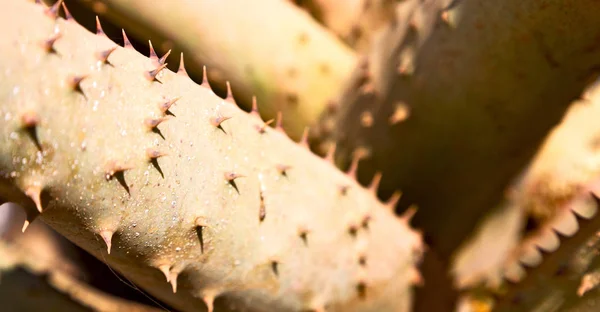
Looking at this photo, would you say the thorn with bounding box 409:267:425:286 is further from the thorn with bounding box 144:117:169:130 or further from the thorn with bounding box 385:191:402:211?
the thorn with bounding box 144:117:169:130

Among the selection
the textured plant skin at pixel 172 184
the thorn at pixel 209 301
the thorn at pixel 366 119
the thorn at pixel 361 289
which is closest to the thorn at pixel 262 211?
the textured plant skin at pixel 172 184

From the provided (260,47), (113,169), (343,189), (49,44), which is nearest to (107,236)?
(113,169)

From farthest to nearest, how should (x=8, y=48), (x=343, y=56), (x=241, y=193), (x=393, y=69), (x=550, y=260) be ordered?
(x=343, y=56) < (x=393, y=69) < (x=550, y=260) < (x=241, y=193) < (x=8, y=48)

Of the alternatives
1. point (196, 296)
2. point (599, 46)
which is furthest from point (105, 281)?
point (599, 46)

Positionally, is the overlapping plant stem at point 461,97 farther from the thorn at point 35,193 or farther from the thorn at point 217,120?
the thorn at point 35,193

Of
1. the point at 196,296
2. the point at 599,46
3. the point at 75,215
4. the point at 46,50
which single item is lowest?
the point at 196,296

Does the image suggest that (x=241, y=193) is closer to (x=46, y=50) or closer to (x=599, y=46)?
(x=46, y=50)

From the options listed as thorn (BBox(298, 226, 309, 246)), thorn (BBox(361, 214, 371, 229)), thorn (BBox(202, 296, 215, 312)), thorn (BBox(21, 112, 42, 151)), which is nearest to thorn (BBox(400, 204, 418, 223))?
thorn (BBox(361, 214, 371, 229))
